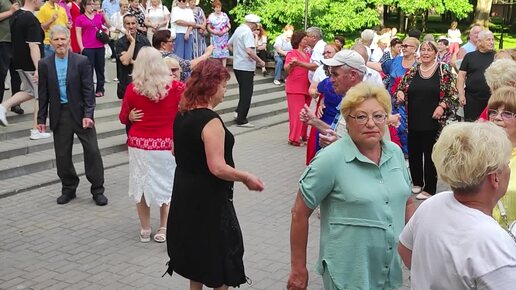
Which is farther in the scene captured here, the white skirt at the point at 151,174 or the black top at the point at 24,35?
the black top at the point at 24,35

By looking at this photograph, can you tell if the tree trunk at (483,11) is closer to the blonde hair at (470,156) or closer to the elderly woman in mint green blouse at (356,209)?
the elderly woman in mint green blouse at (356,209)

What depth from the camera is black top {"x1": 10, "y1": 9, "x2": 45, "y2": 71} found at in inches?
360

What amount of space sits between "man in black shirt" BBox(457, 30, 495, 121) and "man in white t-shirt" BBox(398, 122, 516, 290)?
A: 6.09m

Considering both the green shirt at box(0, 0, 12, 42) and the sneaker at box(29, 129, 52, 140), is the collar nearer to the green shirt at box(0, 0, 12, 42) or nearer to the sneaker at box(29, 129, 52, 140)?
the sneaker at box(29, 129, 52, 140)

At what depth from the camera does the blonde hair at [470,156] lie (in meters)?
2.20

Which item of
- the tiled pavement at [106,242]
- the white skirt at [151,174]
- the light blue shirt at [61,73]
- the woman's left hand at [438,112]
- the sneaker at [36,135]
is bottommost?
the tiled pavement at [106,242]

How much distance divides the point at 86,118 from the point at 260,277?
2.80m

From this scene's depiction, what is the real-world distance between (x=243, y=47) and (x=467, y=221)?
9.52 meters

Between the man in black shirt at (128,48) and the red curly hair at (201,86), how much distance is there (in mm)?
5312

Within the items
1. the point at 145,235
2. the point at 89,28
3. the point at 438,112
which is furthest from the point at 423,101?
the point at 89,28

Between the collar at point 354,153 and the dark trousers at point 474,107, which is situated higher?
the collar at point 354,153

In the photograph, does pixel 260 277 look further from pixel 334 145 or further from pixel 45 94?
pixel 45 94

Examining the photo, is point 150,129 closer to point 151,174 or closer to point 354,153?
point 151,174

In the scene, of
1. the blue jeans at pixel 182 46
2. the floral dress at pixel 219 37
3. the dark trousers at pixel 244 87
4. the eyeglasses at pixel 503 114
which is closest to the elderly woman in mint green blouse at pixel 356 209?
the eyeglasses at pixel 503 114
